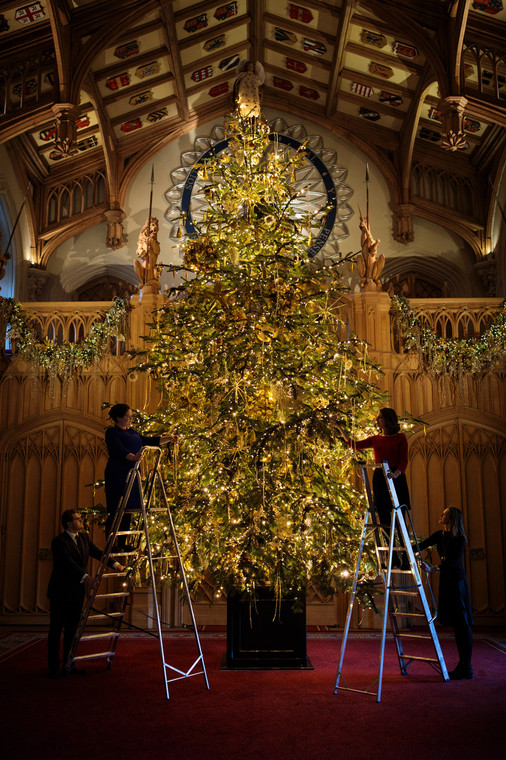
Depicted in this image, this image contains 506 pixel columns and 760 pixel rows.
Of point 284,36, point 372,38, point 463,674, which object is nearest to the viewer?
point 463,674

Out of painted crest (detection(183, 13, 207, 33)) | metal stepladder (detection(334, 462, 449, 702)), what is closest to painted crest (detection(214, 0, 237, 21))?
painted crest (detection(183, 13, 207, 33))

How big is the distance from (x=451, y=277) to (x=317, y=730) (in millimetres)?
7869

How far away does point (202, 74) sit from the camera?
10188 millimetres

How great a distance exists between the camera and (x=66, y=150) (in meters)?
7.95

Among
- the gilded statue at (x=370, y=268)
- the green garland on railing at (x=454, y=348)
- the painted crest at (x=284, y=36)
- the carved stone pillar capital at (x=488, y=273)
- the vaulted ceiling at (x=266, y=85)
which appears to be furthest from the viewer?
the carved stone pillar capital at (x=488, y=273)

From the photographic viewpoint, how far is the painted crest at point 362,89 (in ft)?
32.3

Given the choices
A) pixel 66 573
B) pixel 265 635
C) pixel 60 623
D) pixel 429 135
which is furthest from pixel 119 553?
pixel 429 135

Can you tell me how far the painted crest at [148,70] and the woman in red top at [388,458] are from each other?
658 cm

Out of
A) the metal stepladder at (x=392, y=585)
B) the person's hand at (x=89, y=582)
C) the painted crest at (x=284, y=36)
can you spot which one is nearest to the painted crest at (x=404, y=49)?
the painted crest at (x=284, y=36)

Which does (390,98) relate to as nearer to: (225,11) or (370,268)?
(225,11)

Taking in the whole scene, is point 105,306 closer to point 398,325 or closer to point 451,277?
point 398,325

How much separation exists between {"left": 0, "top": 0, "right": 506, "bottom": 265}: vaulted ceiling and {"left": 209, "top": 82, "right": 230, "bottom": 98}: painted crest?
55 mm

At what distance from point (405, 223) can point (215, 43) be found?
362 centimetres

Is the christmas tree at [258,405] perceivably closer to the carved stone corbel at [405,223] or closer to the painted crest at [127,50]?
the painted crest at [127,50]
